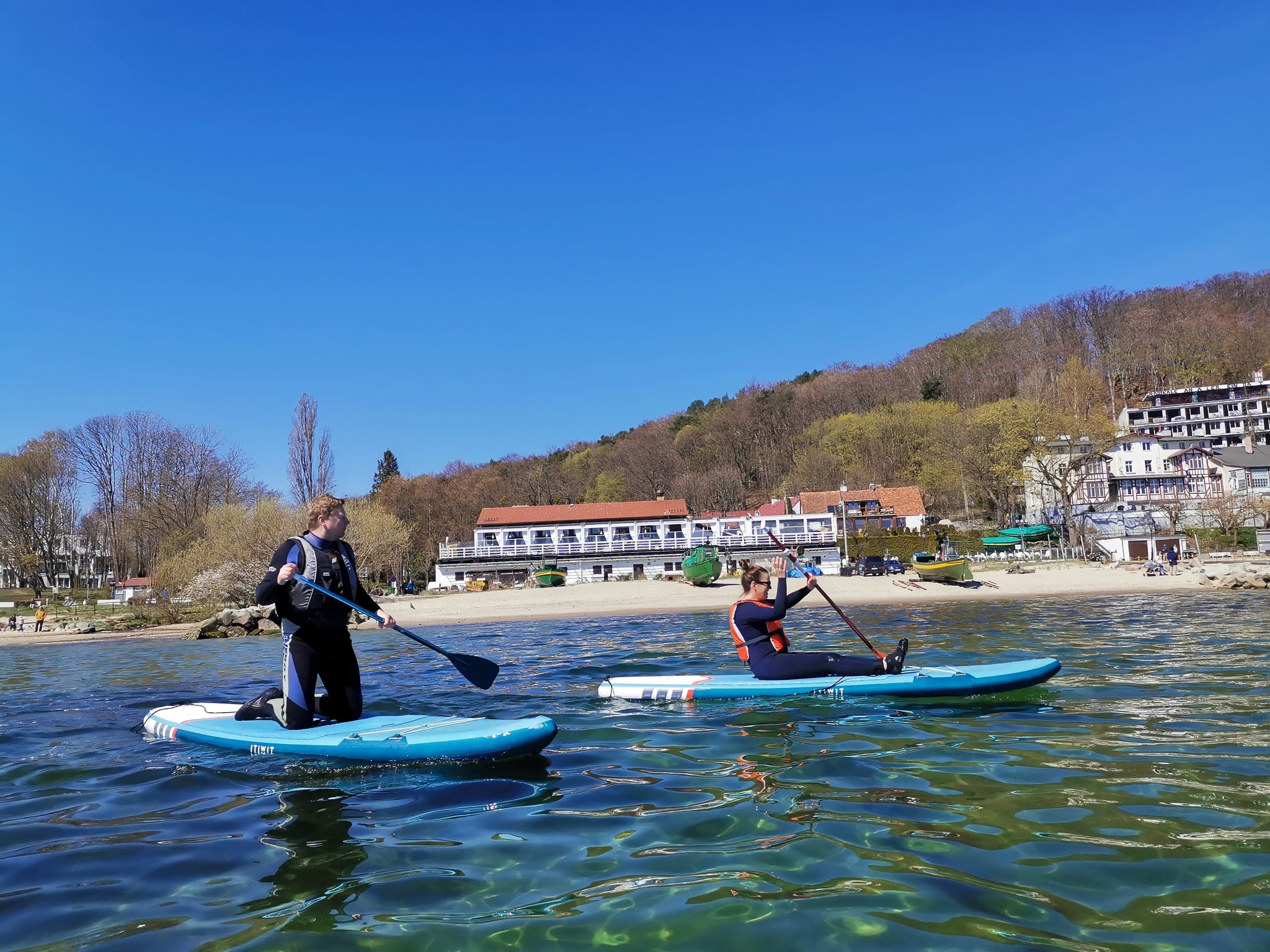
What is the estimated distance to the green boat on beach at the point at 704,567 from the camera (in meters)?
40.7

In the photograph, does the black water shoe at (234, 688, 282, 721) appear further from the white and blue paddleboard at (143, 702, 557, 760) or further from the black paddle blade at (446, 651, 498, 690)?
the black paddle blade at (446, 651, 498, 690)

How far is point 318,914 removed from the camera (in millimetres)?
3389

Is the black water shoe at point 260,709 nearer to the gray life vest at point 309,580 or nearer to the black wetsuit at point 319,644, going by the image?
the black wetsuit at point 319,644

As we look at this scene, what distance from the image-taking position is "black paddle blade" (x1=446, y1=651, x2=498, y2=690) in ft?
24.8

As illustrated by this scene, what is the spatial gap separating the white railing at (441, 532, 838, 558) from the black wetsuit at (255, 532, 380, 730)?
4964 cm

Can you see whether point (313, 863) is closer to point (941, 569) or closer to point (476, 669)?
point (476, 669)

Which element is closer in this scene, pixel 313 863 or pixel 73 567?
pixel 313 863

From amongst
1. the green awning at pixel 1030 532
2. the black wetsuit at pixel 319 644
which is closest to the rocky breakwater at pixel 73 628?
the black wetsuit at pixel 319 644

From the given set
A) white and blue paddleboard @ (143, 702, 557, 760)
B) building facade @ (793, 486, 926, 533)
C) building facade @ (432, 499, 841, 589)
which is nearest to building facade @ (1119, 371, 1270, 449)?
building facade @ (793, 486, 926, 533)

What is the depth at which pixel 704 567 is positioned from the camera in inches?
1601

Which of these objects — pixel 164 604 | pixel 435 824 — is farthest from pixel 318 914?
pixel 164 604

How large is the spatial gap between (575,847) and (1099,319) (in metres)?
108

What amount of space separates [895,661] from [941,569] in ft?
95.6

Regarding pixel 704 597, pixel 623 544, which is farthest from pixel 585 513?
pixel 704 597
